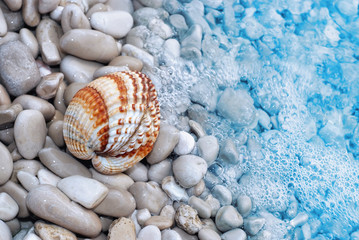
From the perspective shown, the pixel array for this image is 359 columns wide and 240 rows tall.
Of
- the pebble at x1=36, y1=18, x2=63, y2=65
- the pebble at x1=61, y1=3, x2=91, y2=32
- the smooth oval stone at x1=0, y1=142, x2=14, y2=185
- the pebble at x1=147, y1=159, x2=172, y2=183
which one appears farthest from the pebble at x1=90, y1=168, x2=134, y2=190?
the pebble at x1=61, y1=3, x2=91, y2=32

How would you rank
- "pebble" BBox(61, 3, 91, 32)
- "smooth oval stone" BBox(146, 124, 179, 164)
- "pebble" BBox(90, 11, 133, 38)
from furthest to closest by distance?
1. "pebble" BBox(90, 11, 133, 38)
2. "pebble" BBox(61, 3, 91, 32)
3. "smooth oval stone" BBox(146, 124, 179, 164)

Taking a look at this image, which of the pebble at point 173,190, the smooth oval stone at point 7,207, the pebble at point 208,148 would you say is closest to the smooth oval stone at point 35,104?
the smooth oval stone at point 7,207

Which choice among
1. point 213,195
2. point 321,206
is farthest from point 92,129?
point 321,206

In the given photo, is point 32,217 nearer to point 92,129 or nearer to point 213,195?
point 92,129

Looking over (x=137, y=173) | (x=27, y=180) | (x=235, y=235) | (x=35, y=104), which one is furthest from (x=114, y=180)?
(x=235, y=235)

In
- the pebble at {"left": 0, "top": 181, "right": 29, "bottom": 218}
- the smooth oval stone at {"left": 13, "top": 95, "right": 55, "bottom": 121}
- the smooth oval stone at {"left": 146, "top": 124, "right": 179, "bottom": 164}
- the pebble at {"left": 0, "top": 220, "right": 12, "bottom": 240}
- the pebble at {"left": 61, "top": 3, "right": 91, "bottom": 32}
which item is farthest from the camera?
the pebble at {"left": 61, "top": 3, "right": 91, "bottom": 32}

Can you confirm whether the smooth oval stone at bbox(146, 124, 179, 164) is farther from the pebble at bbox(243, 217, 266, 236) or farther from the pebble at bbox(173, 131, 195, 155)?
the pebble at bbox(243, 217, 266, 236)

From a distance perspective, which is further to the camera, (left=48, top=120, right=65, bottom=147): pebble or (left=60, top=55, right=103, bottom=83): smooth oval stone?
(left=60, top=55, right=103, bottom=83): smooth oval stone
